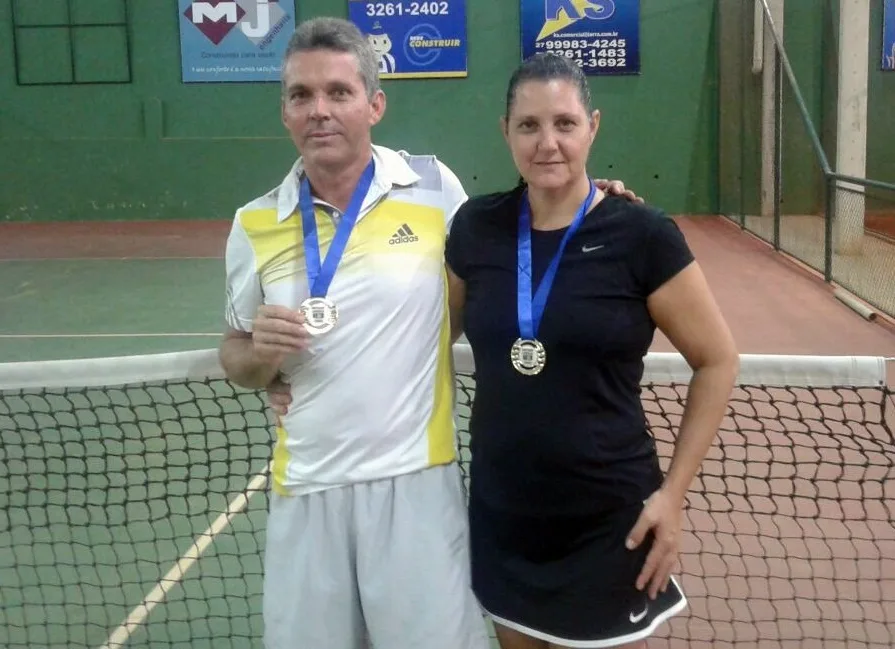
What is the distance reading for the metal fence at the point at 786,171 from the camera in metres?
8.64

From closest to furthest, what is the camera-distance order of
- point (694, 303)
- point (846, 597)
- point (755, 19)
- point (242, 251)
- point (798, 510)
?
point (694, 303), point (242, 251), point (846, 597), point (798, 510), point (755, 19)

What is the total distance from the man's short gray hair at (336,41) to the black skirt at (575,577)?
34.8 inches

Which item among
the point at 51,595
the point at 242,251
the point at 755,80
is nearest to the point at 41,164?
the point at 755,80

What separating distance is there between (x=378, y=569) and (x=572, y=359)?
561 millimetres

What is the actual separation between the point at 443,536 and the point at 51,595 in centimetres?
195

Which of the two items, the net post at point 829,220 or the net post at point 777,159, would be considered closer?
the net post at point 829,220

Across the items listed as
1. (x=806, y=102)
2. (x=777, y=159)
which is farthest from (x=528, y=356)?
(x=806, y=102)

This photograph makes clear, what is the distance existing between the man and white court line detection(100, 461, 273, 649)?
103cm

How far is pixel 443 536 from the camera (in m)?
1.87

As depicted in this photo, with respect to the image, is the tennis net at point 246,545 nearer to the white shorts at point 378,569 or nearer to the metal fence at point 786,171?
the white shorts at point 378,569

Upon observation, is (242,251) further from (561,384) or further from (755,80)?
(755,80)

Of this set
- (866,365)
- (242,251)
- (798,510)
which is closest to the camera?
(242,251)

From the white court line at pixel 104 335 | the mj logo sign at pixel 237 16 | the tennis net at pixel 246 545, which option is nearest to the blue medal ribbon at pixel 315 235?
the tennis net at pixel 246 545

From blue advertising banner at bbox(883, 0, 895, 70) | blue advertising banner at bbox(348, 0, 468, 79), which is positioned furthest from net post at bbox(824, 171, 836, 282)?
blue advertising banner at bbox(348, 0, 468, 79)
